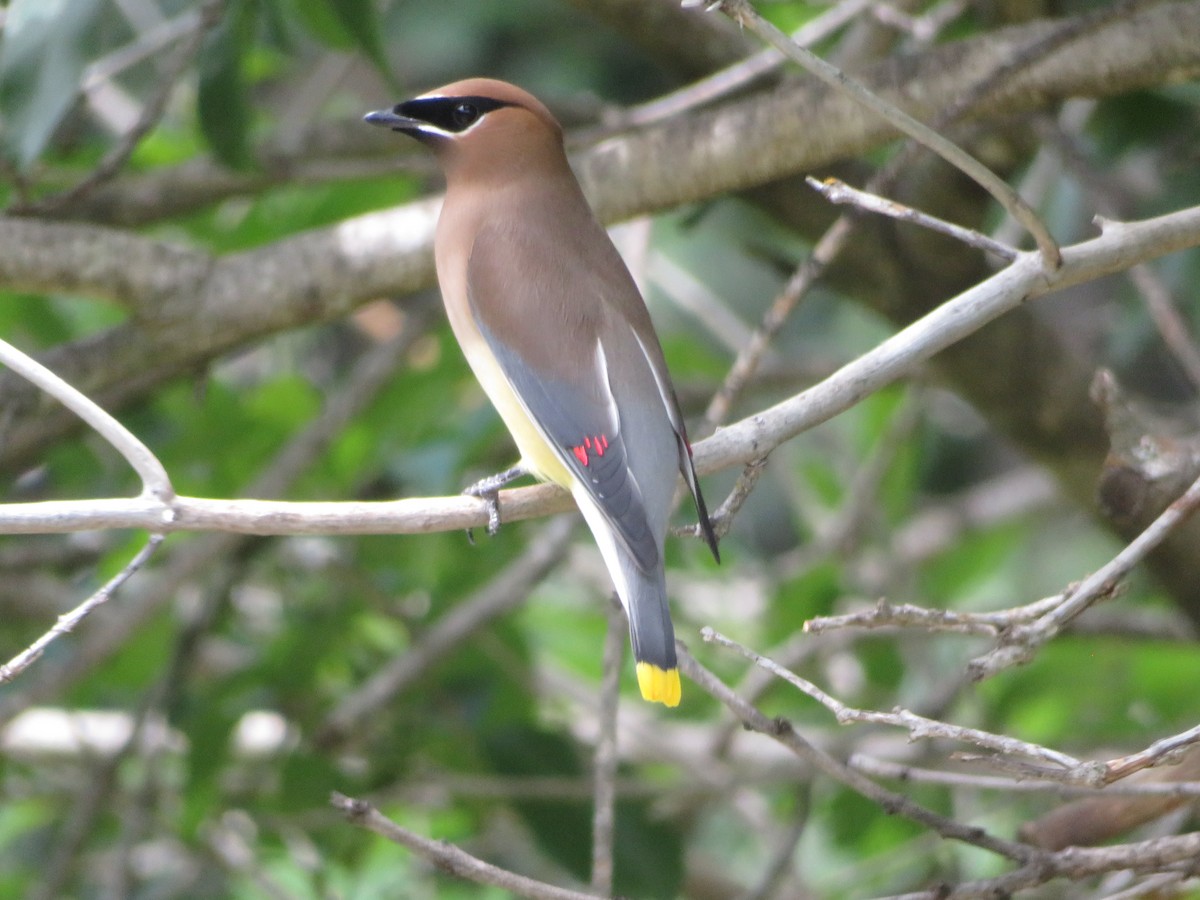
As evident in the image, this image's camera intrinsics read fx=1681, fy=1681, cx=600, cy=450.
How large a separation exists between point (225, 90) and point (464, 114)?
52 centimetres

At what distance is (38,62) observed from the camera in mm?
3256

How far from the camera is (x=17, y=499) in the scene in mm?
4723

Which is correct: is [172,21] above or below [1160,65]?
below

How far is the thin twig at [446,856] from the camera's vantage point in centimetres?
230

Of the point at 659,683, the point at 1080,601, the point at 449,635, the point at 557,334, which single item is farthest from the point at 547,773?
the point at 1080,601

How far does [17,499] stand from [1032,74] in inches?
118

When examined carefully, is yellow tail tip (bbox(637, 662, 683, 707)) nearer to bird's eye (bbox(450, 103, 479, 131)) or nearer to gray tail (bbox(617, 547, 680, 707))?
gray tail (bbox(617, 547, 680, 707))

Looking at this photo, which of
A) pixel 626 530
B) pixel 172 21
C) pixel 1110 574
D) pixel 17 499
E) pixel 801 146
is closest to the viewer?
pixel 1110 574

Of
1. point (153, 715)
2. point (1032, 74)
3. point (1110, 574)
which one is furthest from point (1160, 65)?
point (153, 715)

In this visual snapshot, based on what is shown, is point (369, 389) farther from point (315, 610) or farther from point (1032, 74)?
point (1032, 74)

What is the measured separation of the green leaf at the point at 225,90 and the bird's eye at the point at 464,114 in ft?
1.51

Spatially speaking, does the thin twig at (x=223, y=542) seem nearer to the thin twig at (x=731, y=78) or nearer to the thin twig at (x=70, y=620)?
the thin twig at (x=731, y=78)

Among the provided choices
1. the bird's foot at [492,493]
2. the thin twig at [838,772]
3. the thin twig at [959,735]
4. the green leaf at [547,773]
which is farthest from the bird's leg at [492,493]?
the green leaf at [547,773]

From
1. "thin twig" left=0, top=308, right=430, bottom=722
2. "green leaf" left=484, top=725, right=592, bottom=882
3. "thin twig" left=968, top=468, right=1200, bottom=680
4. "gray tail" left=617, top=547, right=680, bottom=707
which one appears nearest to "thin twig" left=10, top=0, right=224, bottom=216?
"thin twig" left=0, top=308, right=430, bottom=722
